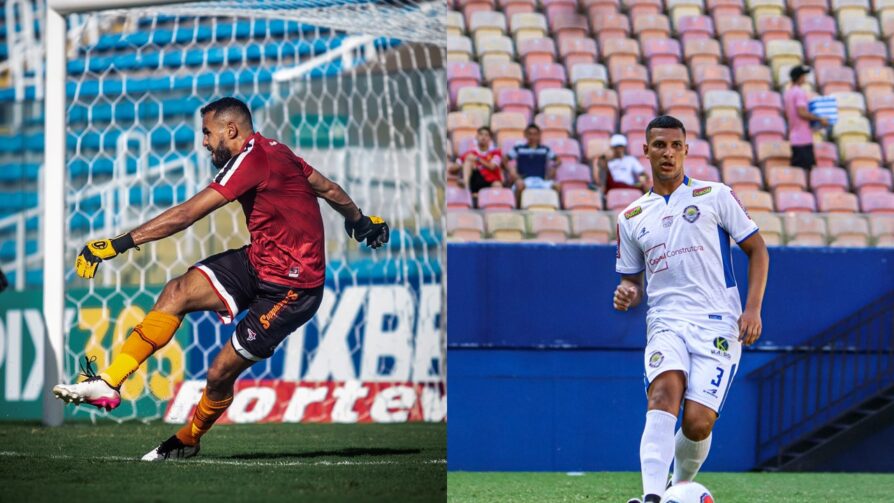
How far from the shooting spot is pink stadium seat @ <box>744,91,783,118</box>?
10.2 metres

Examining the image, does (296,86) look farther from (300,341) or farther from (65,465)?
(65,465)

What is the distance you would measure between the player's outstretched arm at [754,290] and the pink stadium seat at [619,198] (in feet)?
15.0

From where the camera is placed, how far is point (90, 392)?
4004mm

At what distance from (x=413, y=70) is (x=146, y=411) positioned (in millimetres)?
3003

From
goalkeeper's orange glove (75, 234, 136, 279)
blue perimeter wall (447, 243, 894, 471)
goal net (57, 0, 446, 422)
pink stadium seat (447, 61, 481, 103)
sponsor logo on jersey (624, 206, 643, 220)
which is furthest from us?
pink stadium seat (447, 61, 481, 103)

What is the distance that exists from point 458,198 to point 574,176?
105 cm

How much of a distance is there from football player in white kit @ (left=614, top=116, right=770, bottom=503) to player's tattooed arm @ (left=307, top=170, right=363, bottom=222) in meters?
0.96

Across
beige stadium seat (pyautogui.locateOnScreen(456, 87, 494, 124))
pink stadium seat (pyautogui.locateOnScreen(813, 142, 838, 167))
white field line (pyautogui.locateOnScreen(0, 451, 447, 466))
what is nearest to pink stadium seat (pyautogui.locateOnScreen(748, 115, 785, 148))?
pink stadium seat (pyautogui.locateOnScreen(813, 142, 838, 167))

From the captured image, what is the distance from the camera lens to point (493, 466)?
8094 millimetres

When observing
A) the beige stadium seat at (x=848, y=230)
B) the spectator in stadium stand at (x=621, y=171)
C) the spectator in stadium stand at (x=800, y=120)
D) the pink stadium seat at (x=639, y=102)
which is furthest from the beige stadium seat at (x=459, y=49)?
the beige stadium seat at (x=848, y=230)

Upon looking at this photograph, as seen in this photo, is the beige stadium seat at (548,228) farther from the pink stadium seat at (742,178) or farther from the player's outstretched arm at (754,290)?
the player's outstretched arm at (754,290)

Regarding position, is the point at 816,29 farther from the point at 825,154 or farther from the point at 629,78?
the point at 629,78

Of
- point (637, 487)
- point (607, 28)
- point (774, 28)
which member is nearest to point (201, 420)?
point (637, 487)

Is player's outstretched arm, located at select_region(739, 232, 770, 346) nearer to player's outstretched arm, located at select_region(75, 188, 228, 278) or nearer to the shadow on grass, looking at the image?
the shadow on grass
